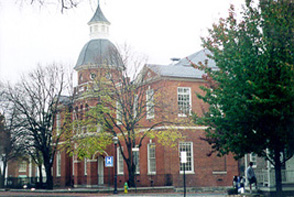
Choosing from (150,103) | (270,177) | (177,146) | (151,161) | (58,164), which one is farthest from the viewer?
(58,164)

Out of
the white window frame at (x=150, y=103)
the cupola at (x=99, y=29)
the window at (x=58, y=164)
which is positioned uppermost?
the cupola at (x=99, y=29)

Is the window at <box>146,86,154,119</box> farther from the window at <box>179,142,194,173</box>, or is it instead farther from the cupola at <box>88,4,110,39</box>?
the cupola at <box>88,4,110,39</box>

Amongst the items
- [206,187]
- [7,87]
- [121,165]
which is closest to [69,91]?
[7,87]

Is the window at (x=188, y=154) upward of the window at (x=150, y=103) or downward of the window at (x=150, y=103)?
downward

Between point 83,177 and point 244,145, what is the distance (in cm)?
3029

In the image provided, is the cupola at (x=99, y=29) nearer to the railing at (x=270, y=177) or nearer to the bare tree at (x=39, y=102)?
the bare tree at (x=39, y=102)

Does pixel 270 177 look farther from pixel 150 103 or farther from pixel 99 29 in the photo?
pixel 99 29

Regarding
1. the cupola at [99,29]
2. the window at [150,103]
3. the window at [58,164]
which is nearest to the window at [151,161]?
the window at [150,103]

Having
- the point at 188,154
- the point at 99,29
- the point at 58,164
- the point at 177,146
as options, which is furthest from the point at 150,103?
the point at 58,164

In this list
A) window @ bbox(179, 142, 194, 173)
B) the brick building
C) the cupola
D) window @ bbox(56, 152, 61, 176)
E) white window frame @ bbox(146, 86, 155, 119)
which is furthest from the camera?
window @ bbox(56, 152, 61, 176)

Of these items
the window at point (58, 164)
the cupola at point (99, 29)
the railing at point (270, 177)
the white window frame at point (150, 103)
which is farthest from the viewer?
the window at point (58, 164)

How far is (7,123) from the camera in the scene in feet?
148

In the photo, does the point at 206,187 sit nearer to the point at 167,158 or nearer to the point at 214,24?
the point at 167,158

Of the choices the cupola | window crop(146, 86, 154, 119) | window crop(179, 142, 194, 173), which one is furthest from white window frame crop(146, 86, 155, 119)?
the cupola
